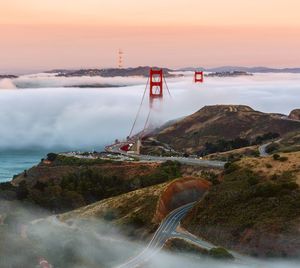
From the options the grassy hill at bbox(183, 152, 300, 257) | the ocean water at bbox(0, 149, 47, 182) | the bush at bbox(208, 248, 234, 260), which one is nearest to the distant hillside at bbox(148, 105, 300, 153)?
the ocean water at bbox(0, 149, 47, 182)

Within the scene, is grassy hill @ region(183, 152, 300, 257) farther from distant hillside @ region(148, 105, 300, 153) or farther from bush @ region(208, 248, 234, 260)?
distant hillside @ region(148, 105, 300, 153)

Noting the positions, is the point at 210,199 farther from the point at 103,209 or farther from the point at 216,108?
the point at 216,108

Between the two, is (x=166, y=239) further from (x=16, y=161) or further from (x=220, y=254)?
(x=16, y=161)

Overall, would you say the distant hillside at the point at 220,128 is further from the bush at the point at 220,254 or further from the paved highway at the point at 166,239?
the bush at the point at 220,254

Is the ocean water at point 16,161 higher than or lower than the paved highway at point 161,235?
lower

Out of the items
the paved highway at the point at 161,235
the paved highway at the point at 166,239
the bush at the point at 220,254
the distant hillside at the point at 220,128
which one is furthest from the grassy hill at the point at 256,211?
the distant hillside at the point at 220,128

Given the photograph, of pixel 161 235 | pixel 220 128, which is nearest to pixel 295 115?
pixel 220 128

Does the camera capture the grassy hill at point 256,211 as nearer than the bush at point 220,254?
No

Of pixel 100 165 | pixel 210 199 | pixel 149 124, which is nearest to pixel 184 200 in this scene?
pixel 210 199
